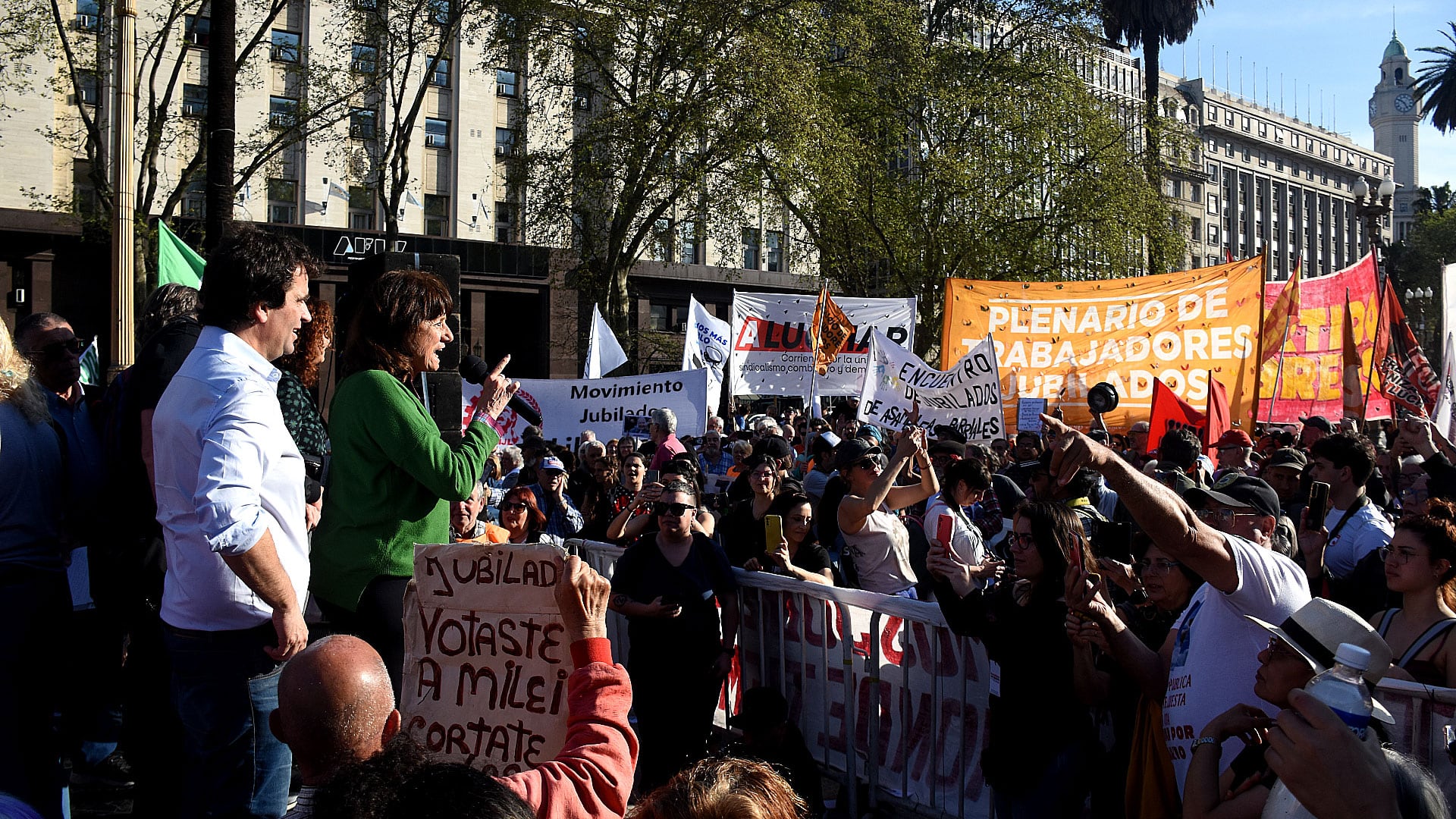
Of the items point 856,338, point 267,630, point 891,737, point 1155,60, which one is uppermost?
point 1155,60

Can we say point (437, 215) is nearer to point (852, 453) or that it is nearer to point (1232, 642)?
point (852, 453)

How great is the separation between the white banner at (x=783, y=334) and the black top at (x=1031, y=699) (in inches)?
469

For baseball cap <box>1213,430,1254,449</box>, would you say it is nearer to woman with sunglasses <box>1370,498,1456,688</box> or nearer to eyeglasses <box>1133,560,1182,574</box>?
woman with sunglasses <box>1370,498,1456,688</box>

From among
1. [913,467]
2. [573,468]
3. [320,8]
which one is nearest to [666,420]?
[573,468]

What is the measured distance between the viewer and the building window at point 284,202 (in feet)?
122

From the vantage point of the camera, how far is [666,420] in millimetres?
11625

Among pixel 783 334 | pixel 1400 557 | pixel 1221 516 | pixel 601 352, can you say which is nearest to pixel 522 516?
pixel 1221 516

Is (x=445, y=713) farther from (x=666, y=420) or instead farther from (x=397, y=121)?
(x=397, y=121)

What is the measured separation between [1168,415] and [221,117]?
373 inches

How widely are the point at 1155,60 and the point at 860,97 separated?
18510mm

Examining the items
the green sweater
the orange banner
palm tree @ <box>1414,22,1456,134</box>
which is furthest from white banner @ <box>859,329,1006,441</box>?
palm tree @ <box>1414,22,1456,134</box>

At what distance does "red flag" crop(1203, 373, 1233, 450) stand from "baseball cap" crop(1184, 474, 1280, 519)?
6.77m

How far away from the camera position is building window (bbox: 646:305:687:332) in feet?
149

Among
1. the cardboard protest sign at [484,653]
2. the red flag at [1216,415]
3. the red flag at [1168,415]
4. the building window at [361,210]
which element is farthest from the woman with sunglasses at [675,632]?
the building window at [361,210]
